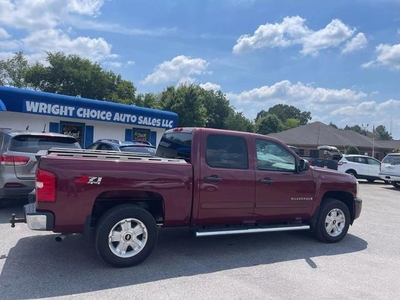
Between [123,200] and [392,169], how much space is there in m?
16.6

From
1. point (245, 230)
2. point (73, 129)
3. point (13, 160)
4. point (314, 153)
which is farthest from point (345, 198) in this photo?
point (314, 153)

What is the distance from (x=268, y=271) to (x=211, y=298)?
125 centimetres

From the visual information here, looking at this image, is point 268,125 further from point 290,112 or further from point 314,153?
point 290,112

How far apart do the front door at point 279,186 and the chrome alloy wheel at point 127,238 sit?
1.95m

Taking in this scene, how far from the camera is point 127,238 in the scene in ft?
15.3

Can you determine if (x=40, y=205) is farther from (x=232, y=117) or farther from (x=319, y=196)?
(x=232, y=117)

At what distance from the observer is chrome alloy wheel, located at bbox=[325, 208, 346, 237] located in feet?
20.8

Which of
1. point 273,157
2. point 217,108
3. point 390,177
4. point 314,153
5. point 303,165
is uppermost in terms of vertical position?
point 217,108

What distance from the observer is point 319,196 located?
621 centimetres

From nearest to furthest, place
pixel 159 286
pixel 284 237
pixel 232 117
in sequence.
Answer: pixel 159 286 → pixel 284 237 → pixel 232 117

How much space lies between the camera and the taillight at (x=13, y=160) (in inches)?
270

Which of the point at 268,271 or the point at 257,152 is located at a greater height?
the point at 257,152

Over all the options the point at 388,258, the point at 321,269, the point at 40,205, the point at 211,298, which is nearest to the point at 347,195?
the point at 388,258

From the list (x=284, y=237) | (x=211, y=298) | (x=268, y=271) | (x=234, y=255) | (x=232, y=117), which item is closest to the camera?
(x=211, y=298)
